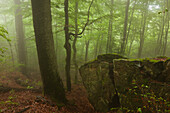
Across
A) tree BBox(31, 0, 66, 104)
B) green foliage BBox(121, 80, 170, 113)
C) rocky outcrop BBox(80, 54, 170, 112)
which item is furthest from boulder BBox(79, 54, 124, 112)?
tree BBox(31, 0, 66, 104)

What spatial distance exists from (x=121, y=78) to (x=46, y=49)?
390 centimetres

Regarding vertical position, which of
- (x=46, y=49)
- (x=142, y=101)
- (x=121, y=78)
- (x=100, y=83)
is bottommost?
(x=100, y=83)

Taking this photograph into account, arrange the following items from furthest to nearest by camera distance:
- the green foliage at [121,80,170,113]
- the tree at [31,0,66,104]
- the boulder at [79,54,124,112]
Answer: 1. the boulder at [79,54,124,112]
2. the tree at [31,0,66,104]
3. the green foliage at [121,80,170,113]

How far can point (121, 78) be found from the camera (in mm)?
4781

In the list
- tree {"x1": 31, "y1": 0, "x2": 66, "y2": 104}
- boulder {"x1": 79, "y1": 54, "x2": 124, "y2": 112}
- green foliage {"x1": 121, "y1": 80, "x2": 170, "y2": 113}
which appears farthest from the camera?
boulder {"x1": 79, "y1": 54, "x2": 124, "y2": 112}

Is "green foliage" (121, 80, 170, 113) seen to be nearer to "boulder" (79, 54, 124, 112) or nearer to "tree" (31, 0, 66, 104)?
"boulder" (79, 54, 124, 112)

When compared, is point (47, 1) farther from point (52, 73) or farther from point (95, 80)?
point (95, 80)

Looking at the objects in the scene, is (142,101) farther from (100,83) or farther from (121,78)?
(100,83)

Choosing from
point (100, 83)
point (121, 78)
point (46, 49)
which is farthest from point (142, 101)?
point (46, 49)

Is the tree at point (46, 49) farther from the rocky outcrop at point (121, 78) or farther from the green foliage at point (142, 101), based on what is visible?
the green foliage at point (142, 101)

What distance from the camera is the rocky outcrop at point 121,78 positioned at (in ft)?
12.9

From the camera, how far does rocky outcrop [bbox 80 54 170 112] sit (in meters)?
3.93

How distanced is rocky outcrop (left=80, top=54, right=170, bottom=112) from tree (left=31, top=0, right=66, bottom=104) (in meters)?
2.29

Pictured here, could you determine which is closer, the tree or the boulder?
the tree
